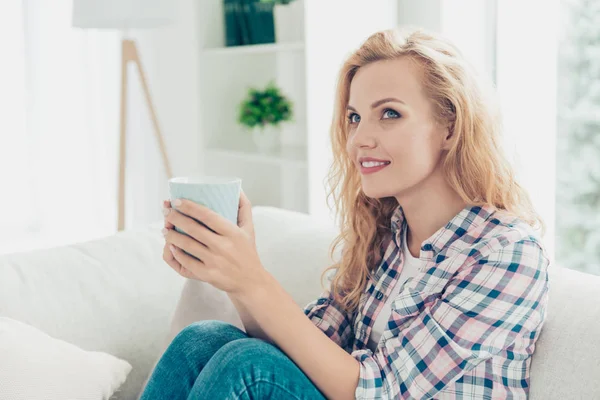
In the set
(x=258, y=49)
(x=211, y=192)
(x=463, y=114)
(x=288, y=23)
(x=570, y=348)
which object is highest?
(x=288, y=23)

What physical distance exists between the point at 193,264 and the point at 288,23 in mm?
2069

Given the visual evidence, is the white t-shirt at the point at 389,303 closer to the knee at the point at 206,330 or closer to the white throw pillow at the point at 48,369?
the knee at the point at 206,330

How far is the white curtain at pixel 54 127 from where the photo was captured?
12.5 ft

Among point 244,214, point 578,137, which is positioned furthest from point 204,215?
point 578,137

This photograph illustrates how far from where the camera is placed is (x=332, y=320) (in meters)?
1.40

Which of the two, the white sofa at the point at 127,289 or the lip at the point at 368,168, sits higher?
the lip at the point at 368,168

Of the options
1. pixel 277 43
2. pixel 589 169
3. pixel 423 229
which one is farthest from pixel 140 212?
pixel 423 229

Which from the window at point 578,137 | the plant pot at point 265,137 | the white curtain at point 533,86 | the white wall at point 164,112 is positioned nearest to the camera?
the window at point 578,137

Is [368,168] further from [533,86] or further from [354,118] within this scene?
[533,86]

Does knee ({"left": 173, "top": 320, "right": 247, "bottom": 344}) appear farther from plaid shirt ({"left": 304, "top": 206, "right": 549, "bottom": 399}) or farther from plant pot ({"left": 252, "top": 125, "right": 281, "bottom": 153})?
plant pot ({"left": 252, "top": 125, "right": 281, "bottom": 153})

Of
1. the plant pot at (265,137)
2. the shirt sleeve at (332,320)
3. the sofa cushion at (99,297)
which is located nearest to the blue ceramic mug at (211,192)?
the shirt sleeve at (332,320)

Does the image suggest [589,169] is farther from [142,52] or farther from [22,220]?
[22,220]

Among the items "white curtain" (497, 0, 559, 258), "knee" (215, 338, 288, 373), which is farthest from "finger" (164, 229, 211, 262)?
"white curtain" (497, 0, 559, 258)

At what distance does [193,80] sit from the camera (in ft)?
10.9
